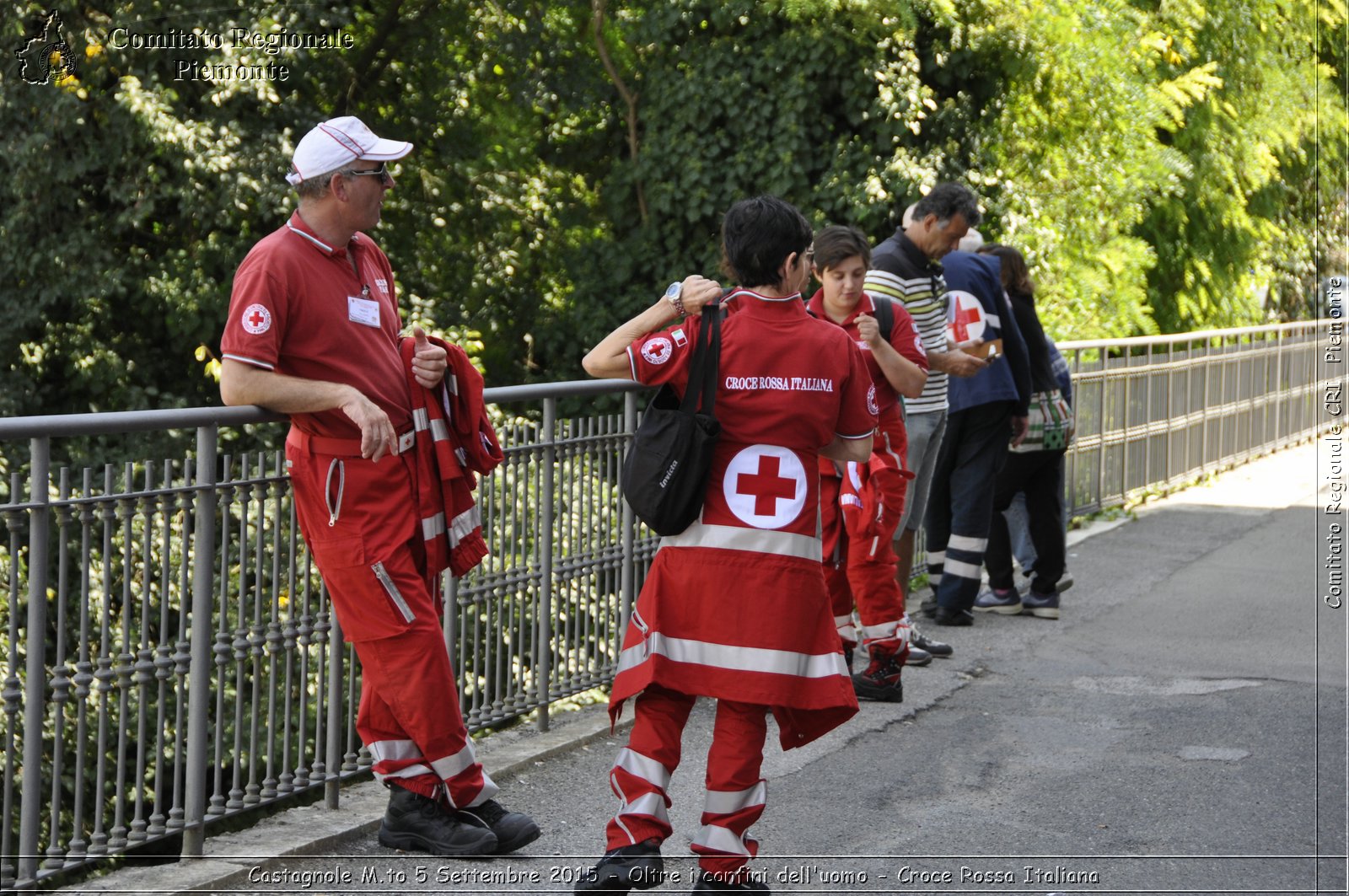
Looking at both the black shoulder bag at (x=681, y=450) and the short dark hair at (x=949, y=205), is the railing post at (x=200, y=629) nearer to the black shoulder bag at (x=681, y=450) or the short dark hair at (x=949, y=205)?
the black shoulder bag at (x=681, y=450)

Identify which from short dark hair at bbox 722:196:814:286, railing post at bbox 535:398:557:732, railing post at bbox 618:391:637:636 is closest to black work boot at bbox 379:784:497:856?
railing post at bbox 535:398:557:732

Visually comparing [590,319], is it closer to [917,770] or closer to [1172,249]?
[1172,249]

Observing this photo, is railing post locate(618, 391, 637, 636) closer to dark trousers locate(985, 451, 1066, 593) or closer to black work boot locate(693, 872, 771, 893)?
black work boot locate(693, 872, 771, 893)

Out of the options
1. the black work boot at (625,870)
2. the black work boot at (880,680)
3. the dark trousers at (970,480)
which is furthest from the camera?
the dark trousers at (970,480)

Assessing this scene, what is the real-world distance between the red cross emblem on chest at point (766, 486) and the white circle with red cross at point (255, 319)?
1.33m

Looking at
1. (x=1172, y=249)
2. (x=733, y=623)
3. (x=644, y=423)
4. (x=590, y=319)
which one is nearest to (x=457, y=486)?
(x=644, y=423)

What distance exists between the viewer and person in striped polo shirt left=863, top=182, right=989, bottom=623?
7223 millimetres

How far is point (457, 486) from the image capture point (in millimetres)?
4723

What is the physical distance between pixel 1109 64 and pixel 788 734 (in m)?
12.2

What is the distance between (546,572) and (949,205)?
2485 mm

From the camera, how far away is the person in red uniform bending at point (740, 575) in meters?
4.31

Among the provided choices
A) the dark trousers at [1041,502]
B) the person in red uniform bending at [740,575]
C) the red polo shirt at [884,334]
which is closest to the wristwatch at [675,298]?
the person in red uniform bending at [740,575]

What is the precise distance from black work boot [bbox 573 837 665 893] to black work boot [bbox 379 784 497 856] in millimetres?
539

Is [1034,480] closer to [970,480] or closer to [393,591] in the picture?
[970,480]
